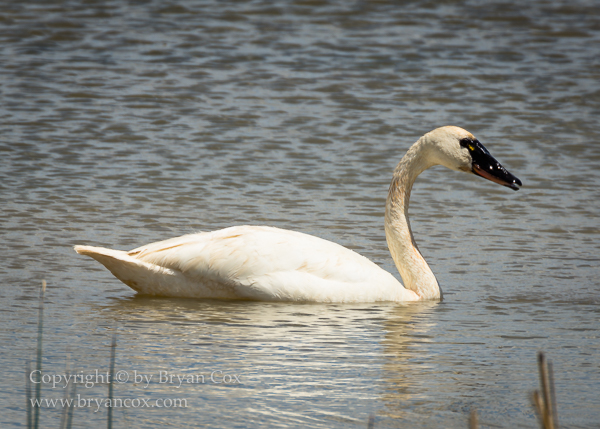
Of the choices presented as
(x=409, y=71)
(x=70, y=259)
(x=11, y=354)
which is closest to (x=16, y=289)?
(x=70, y=259)

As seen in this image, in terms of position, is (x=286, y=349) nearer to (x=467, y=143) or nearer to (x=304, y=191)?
(x=467, y=143)

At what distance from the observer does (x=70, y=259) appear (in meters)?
7.77

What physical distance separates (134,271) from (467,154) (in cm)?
258

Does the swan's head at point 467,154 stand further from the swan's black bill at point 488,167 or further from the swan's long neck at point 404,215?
the swan's long neck at point 404,215

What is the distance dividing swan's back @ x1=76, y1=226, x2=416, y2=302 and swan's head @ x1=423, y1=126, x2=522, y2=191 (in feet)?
3.78

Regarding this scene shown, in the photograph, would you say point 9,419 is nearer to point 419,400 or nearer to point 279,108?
point 419,400

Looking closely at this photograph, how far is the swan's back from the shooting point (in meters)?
6.76

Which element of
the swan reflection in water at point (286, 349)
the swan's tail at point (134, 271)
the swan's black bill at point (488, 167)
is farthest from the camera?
the swan's black bill at point (488, 167)

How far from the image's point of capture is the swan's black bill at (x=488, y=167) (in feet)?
24.1

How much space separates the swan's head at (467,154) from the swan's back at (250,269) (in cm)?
115

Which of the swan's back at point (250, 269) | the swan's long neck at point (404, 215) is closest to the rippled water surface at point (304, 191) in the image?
the swan's back at point (250, 269)

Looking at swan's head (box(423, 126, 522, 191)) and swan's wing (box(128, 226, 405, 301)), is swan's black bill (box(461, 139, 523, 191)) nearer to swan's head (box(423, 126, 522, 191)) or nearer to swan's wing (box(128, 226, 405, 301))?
swan's head (box(423, 126, 522, 191))

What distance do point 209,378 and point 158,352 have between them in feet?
1.87

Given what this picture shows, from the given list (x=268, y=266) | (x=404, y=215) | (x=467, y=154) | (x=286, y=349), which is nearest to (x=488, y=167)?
(x=467, y=154)
